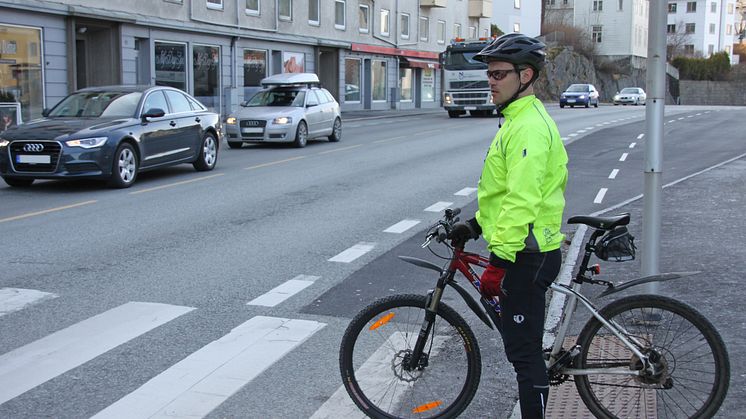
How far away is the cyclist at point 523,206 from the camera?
11.6 feet

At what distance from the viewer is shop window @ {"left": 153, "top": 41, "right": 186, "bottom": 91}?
30188 millimetres

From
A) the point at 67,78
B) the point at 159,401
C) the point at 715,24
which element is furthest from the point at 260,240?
the point at 715,24

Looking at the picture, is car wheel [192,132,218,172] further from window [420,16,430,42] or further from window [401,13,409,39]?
window [420,16,430,42]

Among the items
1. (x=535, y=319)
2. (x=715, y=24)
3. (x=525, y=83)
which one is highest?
(x=715, y=24)

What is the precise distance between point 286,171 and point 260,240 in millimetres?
6819

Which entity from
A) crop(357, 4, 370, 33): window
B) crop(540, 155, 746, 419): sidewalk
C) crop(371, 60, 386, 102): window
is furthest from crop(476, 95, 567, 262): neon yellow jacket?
crop(371, 60, 386, 102): window

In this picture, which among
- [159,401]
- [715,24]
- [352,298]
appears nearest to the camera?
[159,401]

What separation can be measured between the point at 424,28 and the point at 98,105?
41.1 metres

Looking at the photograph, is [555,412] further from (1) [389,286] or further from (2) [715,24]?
(2) [715,24]

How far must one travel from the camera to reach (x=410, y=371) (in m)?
4.22

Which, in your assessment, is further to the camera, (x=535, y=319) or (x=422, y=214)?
(x=422, y=214)

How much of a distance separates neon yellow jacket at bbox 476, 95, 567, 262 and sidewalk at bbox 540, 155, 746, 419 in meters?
0.69

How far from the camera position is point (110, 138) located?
1330 centimetres

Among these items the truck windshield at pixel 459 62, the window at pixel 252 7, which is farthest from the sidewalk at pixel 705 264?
the window at pixel 252 7
